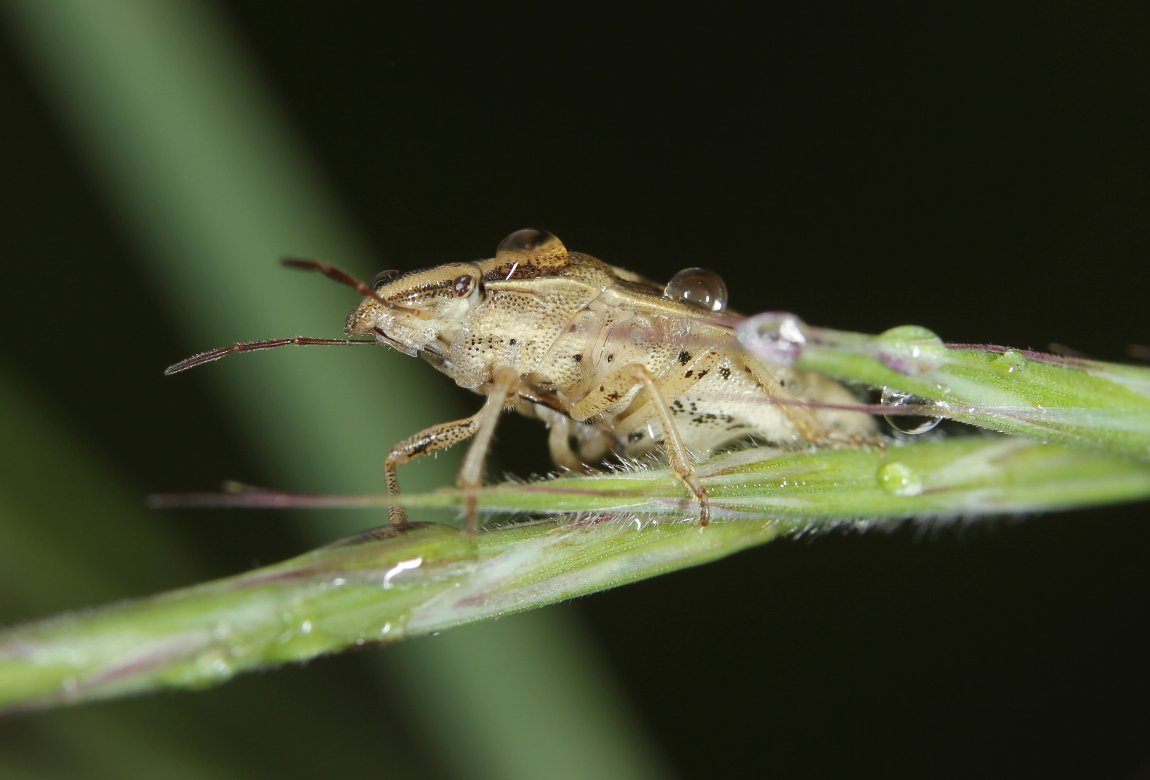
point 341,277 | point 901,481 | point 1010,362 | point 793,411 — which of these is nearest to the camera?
point 1010,362

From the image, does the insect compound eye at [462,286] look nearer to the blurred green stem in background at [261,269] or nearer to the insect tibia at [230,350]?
the insect tibia at [230,350]

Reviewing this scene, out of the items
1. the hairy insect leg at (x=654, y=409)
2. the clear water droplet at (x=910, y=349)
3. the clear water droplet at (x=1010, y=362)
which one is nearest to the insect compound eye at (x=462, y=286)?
the hairy insect leg at (x=654, y=409)

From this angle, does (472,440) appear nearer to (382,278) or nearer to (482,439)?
(482,439)

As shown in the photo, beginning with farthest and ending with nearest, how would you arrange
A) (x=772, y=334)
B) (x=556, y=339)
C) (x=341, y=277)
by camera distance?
1. (x=556, y=339)
2. (x=341, y=277)
3. (x=772, y=334)

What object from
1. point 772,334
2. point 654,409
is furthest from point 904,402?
point 654,409

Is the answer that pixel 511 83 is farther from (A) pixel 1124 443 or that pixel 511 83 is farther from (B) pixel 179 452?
(A) pixel 1124 443

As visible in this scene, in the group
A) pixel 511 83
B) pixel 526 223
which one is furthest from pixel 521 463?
pixel 511 83

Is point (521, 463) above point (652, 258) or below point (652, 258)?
below
